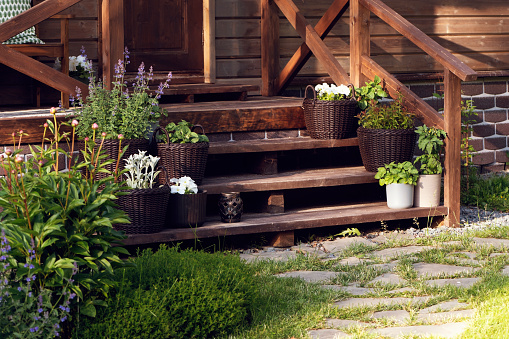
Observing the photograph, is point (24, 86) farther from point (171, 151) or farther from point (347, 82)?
point (347, 82)

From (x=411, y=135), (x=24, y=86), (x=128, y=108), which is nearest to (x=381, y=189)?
(x=411, y=135)

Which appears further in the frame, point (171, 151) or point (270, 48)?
point (270, 48)

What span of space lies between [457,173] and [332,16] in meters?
1.84

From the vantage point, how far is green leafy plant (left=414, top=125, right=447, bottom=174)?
212 inches

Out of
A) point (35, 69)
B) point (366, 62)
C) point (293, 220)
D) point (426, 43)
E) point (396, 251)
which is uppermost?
point (426, 43)

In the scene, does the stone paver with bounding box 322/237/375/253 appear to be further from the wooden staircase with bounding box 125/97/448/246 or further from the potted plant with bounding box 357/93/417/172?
the potted plant with bounding box 357/93/417/172

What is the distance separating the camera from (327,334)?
3305 millimetres

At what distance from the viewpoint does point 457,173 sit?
550cm

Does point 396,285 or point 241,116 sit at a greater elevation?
point 241,116

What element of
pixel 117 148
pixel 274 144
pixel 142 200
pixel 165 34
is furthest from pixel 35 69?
pixel 165 34

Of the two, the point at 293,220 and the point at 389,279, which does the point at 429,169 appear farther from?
the point at 389,279

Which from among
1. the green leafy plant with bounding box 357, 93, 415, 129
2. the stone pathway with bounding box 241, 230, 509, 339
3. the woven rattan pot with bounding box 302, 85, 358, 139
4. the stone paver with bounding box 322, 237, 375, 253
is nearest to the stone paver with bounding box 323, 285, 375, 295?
the stone pathway with bounding box 241, 230, 509, 339

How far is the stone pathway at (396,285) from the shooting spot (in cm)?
336

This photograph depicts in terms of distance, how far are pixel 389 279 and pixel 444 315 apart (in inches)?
26.9
